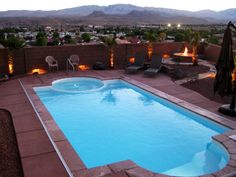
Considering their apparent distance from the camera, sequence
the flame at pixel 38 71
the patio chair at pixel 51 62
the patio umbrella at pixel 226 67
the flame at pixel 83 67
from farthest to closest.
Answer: the flame at pixel 83 67
the flame at pixel 38 71
the patio chair at pixel 51 62
the patio umbrella at pixel 226 67

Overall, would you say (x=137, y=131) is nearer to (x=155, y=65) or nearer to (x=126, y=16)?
(x=155, y=65)

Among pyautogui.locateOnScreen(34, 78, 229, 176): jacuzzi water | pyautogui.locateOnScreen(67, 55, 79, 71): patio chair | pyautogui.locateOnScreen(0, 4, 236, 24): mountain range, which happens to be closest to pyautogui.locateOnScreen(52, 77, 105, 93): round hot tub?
pyautogui.locateOnScreen(34, 78, 229, 176): jacuzzi water

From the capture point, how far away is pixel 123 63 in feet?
53.9

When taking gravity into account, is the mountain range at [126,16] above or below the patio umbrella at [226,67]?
above

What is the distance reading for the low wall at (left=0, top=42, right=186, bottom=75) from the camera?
45.6 feet

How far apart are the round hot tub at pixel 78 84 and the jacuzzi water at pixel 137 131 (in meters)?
0.72

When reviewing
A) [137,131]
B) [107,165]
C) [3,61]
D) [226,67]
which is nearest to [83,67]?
[3,61]

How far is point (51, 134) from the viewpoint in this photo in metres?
7.25

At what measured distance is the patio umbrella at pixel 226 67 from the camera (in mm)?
7984

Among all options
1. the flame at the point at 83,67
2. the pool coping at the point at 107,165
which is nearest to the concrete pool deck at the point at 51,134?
the pool coping at the point at 107,165

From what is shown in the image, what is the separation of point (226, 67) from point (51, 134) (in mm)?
5199

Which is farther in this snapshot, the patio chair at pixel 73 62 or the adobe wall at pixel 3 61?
the patio chair at pixel 73 62

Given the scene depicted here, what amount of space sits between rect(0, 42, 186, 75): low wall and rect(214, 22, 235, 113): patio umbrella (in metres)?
8.40

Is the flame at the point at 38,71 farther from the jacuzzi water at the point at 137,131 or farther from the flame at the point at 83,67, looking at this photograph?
the jacuzzi water at the point at 137,131
